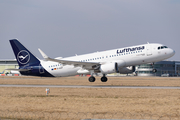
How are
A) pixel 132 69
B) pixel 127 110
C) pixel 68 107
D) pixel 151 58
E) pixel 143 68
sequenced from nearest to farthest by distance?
pixel 127 110 → pixel 68 107 → pixel 151 58 → pixel 132 69 → pixel 143 68

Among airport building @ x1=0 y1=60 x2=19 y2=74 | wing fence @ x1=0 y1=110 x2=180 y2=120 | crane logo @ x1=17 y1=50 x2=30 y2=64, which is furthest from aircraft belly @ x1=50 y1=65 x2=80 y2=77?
airport building @ x1=0 y1=60 x2=19 y2=74

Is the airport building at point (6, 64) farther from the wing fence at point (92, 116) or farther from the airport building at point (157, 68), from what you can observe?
the wing fence at point (92, 116)

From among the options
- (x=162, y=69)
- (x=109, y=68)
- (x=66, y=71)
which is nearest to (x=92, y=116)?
(x=109, y=68)

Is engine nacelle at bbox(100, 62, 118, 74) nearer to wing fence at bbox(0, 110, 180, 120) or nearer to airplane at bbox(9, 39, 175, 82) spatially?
airplane at bbox(9, 39, 175, 82)

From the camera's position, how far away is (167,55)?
47.8 metres

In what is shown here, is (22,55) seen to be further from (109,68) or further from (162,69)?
(162,69)

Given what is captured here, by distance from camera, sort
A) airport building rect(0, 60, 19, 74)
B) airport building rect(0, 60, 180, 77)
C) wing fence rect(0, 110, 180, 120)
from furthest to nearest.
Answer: airport building rect(0, 60, 180, 77), airport building rect(0, 60, 19, 74), wing fence rect(0, 110, 180, 120)

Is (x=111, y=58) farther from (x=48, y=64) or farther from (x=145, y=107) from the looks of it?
(x=145, y=107)

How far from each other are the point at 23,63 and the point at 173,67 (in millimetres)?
141262

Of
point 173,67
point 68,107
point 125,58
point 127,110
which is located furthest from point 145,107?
point 173,67

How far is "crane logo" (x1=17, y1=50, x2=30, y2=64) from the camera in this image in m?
53.8

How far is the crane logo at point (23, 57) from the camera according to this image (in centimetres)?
5375

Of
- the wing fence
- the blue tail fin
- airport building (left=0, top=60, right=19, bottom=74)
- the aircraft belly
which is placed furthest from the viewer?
airport building (left=0, top=60, right=19, bottom=74)

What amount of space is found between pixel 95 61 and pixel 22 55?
15304 millimetres
